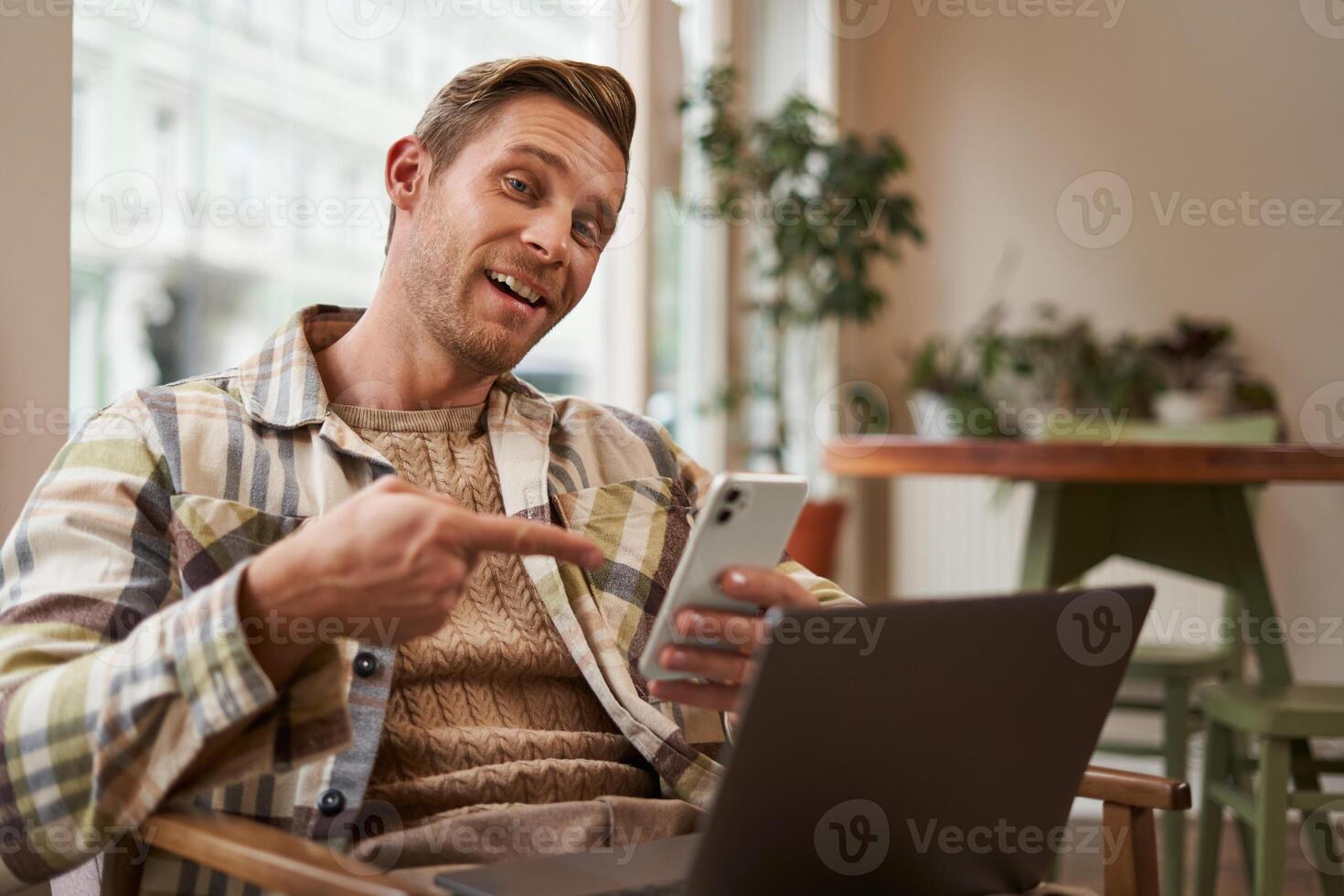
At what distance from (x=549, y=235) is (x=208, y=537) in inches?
18.8

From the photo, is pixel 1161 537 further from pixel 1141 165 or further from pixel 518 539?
pixel 1141 165

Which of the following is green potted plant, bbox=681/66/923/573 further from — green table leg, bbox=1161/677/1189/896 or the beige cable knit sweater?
the beige cable knit sweater

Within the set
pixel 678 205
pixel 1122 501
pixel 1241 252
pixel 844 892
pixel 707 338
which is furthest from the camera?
pixel 1241 252

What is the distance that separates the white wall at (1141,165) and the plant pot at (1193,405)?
0.22 metres

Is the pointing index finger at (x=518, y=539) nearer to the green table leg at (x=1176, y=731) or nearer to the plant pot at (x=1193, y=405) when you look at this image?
the green table leg at (x=1176, y=731)

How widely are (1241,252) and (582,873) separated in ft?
13.1

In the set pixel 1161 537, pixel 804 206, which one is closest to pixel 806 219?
pixel 804 206

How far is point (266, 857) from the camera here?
828mm

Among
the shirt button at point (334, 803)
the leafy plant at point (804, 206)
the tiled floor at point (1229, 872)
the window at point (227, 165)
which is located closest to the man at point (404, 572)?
the shirt button at point (334, 803)

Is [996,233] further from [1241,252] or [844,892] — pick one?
[844,892]

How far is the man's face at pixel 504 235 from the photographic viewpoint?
4.47ft

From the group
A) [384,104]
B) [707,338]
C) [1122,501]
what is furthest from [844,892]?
[707,338]

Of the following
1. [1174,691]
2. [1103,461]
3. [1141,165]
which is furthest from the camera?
[1141,165]

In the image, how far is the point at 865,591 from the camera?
193 inches
